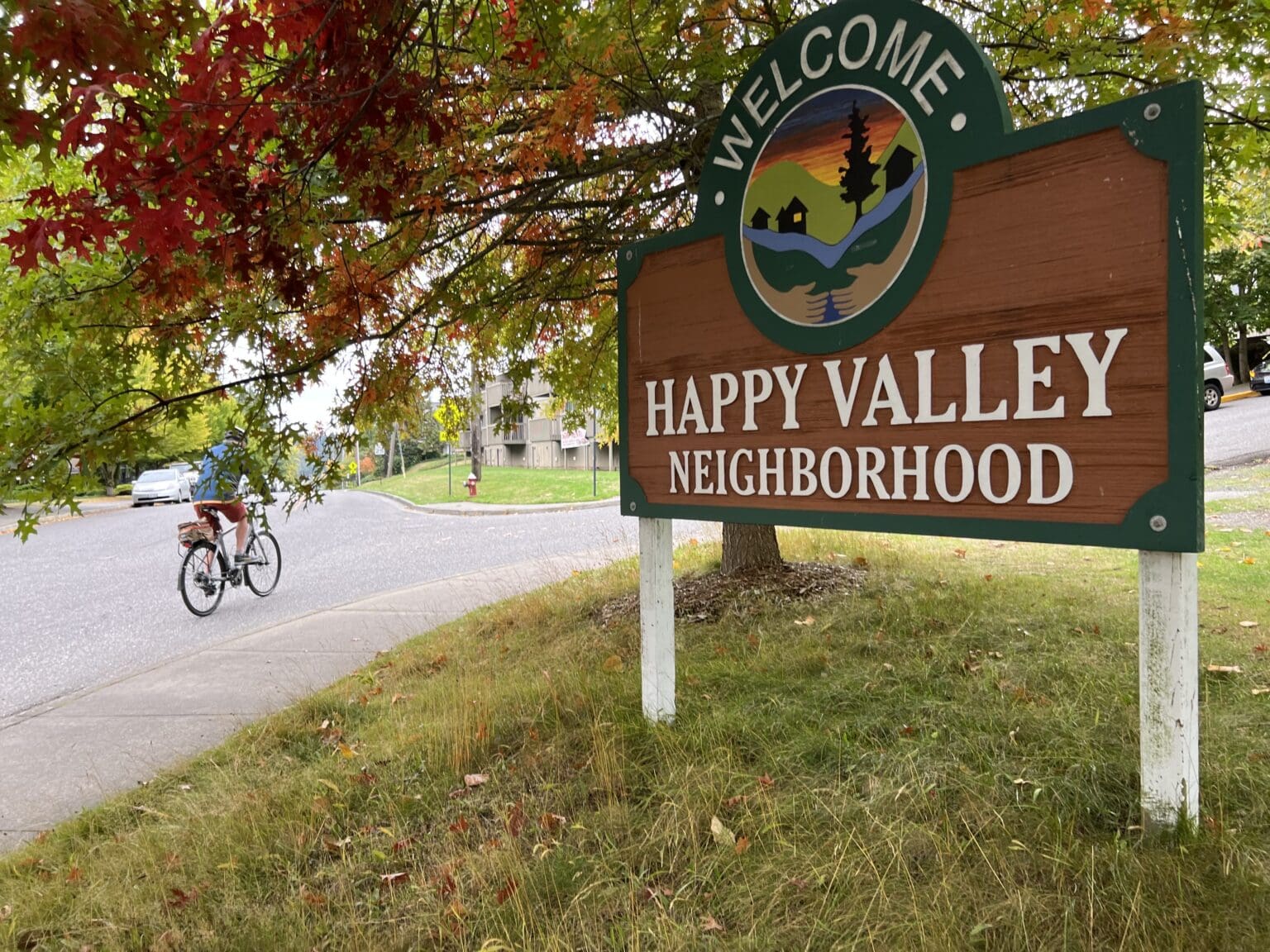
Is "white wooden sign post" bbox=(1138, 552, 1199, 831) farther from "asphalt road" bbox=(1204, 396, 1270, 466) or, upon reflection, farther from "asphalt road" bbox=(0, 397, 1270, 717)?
"asphalt road" bbox=(1204, 396, 1270, 466)

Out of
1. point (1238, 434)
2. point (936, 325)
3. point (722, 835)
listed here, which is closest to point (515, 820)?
point (722, 835)

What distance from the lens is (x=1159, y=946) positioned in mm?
1676

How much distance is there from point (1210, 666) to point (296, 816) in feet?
12.7

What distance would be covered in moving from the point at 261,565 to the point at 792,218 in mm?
7478

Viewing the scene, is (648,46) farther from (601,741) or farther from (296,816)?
(296,816)

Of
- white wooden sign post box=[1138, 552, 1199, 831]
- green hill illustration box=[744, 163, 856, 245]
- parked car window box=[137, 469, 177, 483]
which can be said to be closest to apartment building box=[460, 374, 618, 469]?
parked car window box=[137, 469, 177, 483]

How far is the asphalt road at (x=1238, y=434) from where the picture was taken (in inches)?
482

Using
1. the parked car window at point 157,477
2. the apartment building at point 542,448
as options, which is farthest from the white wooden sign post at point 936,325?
the apartment building at point 542,448

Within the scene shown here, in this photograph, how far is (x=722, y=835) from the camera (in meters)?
2.31

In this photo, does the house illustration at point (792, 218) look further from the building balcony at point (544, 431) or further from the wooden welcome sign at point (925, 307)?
the building balcony at point (544, 431)

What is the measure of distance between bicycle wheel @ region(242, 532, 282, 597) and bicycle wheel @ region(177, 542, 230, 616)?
0.97ft

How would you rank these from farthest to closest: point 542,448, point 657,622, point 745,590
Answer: point 542,448, point 745,590, point 657,622

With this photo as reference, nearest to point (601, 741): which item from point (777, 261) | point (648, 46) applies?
point (777, 261)

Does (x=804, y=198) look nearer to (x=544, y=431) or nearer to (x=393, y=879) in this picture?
(x=393, y=879)
